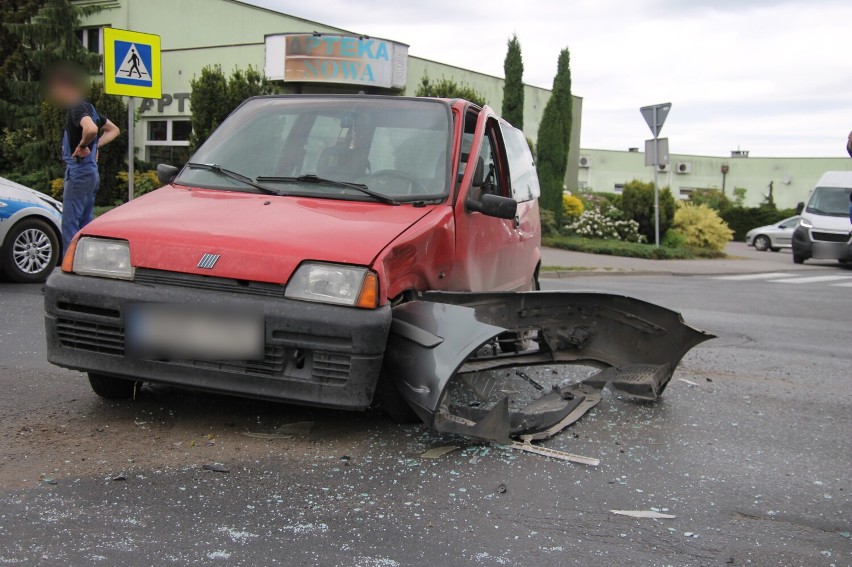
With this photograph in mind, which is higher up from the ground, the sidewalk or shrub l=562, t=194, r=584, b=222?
shrub l=562, t=194, r=584, b=222

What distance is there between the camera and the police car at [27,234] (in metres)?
8.87

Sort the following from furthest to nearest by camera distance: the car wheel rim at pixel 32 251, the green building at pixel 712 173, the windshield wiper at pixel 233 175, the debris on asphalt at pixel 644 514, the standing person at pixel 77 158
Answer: the green building at pixel 712 173, the car wheel rim at pixel 32 251, the standing person at pixel 77 158, the windshield wiper at pixel 233 175, the debris on asphalt at pixel 644 514

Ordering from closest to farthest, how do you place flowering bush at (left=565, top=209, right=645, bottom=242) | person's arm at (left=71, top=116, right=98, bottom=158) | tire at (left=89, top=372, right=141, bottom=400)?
tire at (left=89, top=372, right=141, bottom=400)
person's arm at (left=71, top=116, right=98, bottom=158)
flowering bush at (left=565, top=209, right=645, bottom=242)

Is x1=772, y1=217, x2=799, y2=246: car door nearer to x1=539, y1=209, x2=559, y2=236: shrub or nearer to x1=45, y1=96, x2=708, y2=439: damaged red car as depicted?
x1=539, y1=209, x2=559, y2=236: shrub

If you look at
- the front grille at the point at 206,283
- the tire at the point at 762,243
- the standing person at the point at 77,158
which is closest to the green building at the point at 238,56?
the tire at the point at 762,243

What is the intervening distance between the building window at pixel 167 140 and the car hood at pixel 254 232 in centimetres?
2285

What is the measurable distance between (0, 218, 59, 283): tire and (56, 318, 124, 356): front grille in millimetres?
5585

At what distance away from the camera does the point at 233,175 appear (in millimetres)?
4809

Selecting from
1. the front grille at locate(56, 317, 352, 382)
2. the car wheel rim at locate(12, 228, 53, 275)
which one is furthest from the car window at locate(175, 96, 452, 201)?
the car wheel rim at locate(12, 228, 53, 275)

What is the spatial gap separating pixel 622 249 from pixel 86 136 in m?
16.3

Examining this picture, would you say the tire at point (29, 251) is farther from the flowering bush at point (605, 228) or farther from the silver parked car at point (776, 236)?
the silver parked car at point (776, 236)

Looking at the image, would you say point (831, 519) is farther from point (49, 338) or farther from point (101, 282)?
point (49, 338)

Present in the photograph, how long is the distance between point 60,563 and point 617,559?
182 cm

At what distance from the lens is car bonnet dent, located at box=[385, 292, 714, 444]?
381 centimetres
